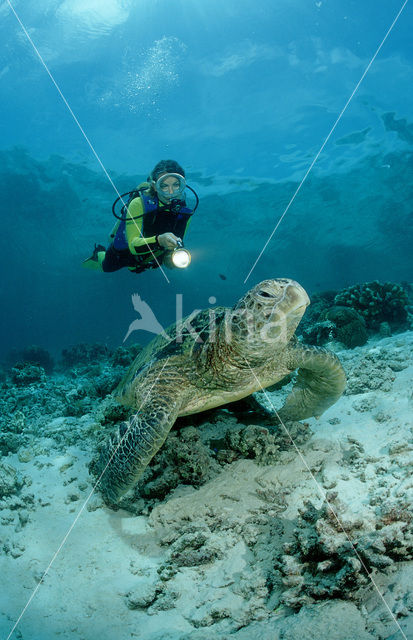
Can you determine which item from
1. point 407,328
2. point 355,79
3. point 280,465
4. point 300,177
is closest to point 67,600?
point 280,465

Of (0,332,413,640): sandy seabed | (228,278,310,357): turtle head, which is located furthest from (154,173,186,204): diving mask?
(0,332,413,640): sandy seabed

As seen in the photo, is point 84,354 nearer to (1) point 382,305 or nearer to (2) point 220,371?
(1) point 382,305

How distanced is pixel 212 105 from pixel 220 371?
84.5 feet

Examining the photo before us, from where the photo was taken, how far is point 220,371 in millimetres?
3270

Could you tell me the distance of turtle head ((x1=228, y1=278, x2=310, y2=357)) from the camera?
265 centimetres

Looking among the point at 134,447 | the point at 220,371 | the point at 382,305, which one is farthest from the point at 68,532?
the point at 382,305

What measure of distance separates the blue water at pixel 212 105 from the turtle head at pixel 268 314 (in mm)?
11958

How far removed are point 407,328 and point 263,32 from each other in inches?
869

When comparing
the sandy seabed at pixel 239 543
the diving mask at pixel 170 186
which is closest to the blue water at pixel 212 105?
the diving mask at pixel 170 186

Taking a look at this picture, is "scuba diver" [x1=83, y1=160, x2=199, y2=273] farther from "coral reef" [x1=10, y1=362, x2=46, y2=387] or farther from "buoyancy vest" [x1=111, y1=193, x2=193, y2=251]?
"coral reef" [x1=10, y1=362, x2=46, y2=387]

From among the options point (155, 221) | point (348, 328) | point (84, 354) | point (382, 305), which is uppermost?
point (155, 221)

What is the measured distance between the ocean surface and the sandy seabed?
16 mm

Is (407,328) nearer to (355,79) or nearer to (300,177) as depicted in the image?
(355,79)

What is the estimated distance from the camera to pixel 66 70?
858 inches
